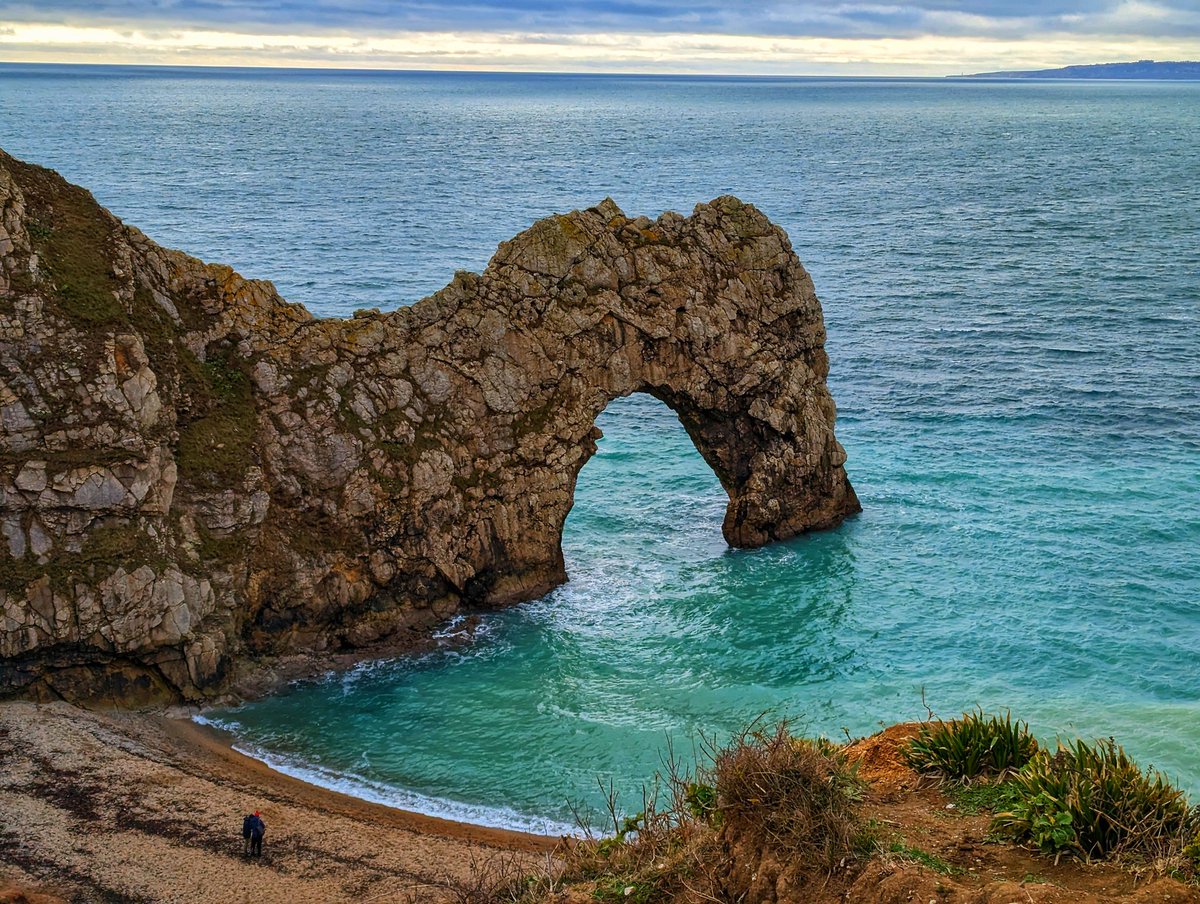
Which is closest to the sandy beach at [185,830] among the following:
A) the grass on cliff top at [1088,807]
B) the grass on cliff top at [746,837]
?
the grass on cliff top at [746,837]

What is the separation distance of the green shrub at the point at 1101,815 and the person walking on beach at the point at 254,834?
14.5 meters

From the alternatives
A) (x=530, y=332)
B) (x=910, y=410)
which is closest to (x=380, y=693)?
(x=530, y=332)

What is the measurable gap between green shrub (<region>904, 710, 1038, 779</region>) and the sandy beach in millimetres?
8334

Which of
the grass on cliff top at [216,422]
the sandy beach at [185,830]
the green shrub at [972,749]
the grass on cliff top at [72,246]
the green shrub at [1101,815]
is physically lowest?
the sandy beach at [185,830]

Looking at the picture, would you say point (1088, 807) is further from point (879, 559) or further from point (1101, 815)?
point (879, 559)

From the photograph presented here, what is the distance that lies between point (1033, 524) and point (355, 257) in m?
57.7

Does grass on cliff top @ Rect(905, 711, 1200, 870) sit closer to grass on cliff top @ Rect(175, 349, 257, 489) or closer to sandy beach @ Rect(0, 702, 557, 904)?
sandy beach @ Rect(0, 702, 557, 904)

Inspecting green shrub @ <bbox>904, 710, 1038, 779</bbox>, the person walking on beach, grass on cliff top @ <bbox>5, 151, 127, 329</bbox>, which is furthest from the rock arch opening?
green shrub @ <bbox>904, 710, 1038, 779</bbox>

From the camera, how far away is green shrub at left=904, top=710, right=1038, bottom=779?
18.3 meters

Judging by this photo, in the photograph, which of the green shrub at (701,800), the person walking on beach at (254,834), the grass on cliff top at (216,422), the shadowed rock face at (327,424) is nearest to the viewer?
the green shrub at (701,800)

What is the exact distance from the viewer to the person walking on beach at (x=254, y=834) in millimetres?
23828

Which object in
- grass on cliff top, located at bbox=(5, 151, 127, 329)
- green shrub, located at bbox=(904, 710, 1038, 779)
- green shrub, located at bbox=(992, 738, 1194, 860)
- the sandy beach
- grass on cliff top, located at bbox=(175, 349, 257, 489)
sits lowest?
the sandy beach

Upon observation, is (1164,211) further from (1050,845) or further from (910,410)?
(1050,845)

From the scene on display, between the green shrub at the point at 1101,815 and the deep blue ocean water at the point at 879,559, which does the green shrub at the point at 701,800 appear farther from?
the deep blue ocean water at the point at 879,559
